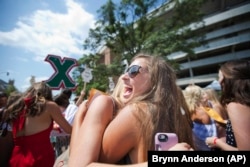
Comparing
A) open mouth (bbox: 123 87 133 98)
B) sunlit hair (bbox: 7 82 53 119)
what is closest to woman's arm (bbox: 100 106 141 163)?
open mouth (bbox: 123 87 133 98)

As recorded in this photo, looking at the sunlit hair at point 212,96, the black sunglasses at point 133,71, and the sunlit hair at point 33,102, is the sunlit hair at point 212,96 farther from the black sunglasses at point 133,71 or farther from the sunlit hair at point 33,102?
the black sunglasses at point 133,71

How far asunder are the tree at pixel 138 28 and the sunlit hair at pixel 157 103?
1742 centimetres

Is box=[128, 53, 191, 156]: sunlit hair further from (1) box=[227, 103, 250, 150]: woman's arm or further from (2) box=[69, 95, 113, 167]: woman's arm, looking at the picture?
(1) box=[227, 103, 250, 150]: woman's arm

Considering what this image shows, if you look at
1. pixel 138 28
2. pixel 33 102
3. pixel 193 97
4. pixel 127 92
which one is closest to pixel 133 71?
pixel 127 92

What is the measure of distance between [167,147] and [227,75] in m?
1.31

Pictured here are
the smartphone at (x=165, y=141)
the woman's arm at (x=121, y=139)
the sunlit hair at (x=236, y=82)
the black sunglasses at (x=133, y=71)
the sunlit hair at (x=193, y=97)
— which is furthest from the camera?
the sunlit hair at (x=193, y=97)

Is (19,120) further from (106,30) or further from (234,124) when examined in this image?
(106,30)

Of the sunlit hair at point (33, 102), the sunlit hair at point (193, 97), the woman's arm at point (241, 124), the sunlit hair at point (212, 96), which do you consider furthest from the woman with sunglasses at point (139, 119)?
the sunlit hair at point (212, 96)

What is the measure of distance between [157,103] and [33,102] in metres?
1.79

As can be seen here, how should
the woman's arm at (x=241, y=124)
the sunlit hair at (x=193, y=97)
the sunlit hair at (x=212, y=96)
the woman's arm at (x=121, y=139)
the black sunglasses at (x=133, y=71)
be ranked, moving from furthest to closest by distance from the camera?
the sunlit hair at (x=212, y=96), the sunlit hair at (x=193, y=97), the woman's arm at (x=241, y=124), the black sunglasses at (x=133, y=71), the woman's arm at (x=121, y=139)

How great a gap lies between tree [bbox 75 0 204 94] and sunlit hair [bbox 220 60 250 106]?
55.1 ft

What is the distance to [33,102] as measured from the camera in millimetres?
2723

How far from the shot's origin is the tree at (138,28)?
1964 centimetres

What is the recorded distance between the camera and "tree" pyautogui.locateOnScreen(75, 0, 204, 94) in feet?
64.4
